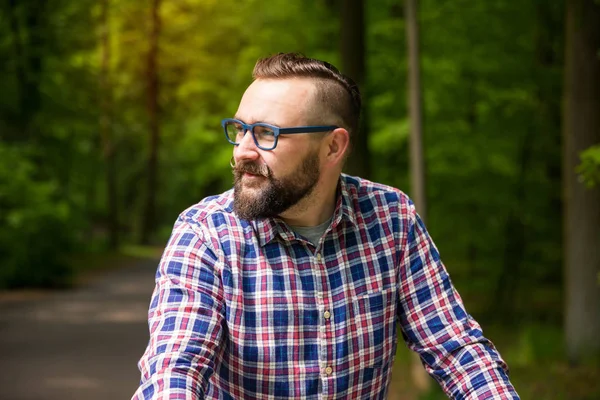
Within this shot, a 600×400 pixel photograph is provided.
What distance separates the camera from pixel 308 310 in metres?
2.31

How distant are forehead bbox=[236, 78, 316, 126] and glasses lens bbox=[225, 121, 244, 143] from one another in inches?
1.4

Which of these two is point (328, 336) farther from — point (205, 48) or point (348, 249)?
point (205, 48)

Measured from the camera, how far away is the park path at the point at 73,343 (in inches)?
365

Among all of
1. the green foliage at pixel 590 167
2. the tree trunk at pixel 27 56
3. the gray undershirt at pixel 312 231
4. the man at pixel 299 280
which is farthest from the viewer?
the tree trunk at pixel 27 56

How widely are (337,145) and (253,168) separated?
26 cm

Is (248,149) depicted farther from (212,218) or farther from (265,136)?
(212,218)

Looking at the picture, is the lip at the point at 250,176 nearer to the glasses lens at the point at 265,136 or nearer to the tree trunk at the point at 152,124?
the glasses lens at the point at 265,136

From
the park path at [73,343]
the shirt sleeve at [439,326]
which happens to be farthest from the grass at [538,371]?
the shirt sleeve at [439,326]

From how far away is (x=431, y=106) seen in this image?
12.6 metres

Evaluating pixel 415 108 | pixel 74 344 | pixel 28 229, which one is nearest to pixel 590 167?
pixel 415 108

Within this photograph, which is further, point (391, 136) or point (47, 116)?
point (47, 116)

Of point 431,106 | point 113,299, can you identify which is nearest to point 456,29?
point 431,106

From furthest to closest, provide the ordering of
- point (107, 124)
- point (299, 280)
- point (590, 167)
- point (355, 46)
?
point (107, 124)
point (355, 46)
point (590, 167)
point (299, 280)

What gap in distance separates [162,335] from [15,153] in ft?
51.0
